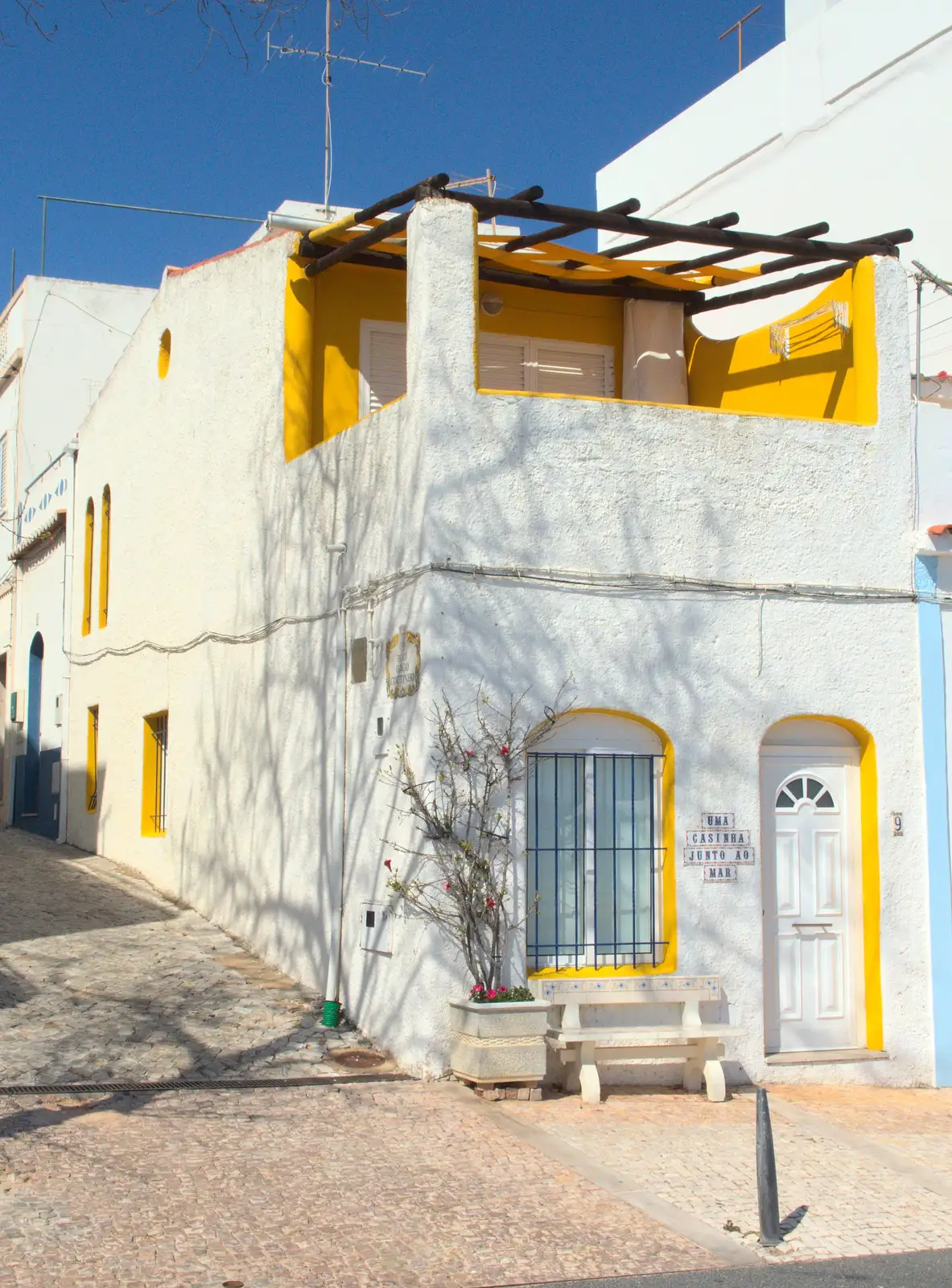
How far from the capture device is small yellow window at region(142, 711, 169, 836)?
16.4 meters

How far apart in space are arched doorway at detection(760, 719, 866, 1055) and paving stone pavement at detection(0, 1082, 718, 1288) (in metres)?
3.00

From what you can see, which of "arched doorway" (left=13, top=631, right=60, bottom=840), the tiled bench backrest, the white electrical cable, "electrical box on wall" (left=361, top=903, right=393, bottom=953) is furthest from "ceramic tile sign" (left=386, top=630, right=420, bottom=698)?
"arched doorway" (left=13, top=631, right=60, bottom=840)

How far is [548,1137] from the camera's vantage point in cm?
837

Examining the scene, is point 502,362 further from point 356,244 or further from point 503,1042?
point 503,1042

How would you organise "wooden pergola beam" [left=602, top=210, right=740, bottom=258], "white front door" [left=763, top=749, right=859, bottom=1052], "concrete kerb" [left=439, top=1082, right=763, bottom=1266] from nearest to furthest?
"concrete kerb" [left=439, top=1082, right=763, bottom=1266]
"white front door" [left=763, top=749, right=859, bottom=1052]
"wooden pergola beam" [left=602, top=210, right=740, bottom=258]

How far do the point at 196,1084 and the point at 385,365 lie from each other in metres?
6.65

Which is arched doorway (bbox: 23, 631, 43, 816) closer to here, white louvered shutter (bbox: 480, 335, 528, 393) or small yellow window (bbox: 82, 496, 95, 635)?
small yellow window (bbox: 82, 496, 95, 635)

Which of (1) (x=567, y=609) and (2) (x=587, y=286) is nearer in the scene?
(1) (x=567, y=609)

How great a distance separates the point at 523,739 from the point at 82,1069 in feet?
11.7

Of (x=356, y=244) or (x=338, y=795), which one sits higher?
(x=356, y=244)

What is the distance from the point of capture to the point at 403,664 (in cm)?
1005

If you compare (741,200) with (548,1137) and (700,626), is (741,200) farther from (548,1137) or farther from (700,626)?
(548,1137)

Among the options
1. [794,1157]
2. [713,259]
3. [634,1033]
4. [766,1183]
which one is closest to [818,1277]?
[766,1183]

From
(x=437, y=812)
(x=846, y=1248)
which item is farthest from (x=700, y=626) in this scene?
(x=846, y=1248)
